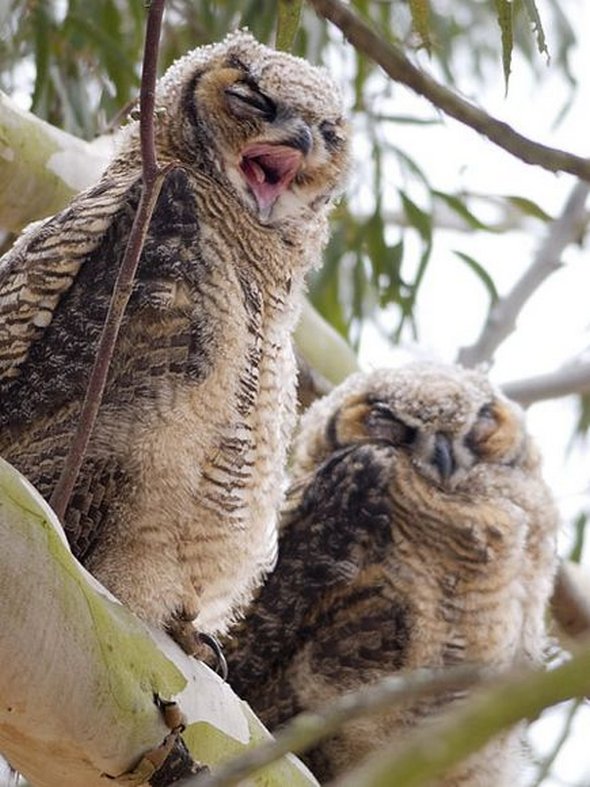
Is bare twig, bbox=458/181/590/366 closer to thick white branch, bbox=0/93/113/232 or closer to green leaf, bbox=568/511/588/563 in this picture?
green leaf, bbox=568/511/588/563

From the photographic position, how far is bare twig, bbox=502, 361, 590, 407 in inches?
140

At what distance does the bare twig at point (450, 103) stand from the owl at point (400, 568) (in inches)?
52.7

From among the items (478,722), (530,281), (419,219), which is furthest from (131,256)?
(530,281)

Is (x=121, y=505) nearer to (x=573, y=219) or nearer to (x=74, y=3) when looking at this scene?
(x=74, y=3)

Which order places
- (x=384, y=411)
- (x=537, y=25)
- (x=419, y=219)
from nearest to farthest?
1. (x=537, y=25)
2. (x=384, y=411)
3. (x=419, y=219)

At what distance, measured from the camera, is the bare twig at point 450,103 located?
1.06 m

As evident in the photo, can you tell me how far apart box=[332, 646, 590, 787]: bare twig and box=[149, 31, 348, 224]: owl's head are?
144 centimetres

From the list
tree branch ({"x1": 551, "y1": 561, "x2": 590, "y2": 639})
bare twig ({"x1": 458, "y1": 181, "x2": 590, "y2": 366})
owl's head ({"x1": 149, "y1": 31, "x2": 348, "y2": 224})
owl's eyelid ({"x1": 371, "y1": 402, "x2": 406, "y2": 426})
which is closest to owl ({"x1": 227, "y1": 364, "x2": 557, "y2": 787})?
owl's eyelid ({"x1": 371, "y1": 402, "x2": 406, "y2": 426})

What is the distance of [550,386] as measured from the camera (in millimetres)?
3572

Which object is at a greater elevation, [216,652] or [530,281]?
[530,281]

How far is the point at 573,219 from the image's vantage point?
12.4 ft

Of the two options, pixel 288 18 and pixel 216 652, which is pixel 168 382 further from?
pixel 288 18

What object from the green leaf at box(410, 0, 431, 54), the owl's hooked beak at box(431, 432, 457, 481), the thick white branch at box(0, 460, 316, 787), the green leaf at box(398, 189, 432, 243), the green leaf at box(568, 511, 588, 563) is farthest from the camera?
the green leaf at box(568, 511, 588, 563)

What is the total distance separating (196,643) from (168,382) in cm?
30
